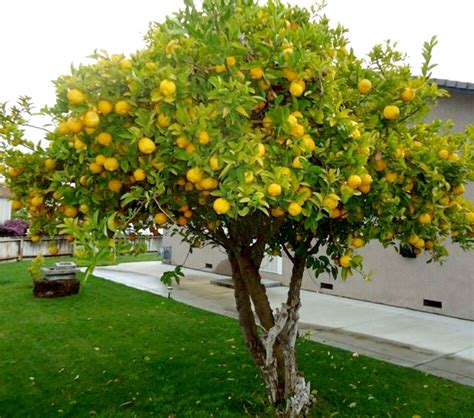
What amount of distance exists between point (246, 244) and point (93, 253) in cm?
181

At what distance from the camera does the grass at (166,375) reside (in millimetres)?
4438

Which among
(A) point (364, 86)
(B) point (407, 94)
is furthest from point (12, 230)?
(B) point (407, 94)

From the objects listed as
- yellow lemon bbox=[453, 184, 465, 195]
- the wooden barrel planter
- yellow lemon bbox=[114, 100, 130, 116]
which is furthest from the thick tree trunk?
the wooden barrel planter

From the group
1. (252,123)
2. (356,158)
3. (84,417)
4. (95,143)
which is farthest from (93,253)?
(84,417)

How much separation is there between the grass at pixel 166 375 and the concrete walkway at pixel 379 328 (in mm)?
489

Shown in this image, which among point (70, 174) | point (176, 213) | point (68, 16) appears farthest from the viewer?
point (68, 16)

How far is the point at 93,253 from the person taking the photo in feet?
6.48

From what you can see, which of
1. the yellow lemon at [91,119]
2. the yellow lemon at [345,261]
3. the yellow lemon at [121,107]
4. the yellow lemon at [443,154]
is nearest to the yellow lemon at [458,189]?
the yellow lemon at [443,154]

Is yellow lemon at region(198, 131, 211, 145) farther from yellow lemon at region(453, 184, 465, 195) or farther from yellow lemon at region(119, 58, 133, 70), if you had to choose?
yellow lemon at region(453, 184, 465, 195)

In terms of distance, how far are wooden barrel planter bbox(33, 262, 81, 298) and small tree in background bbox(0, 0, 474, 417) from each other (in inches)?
300

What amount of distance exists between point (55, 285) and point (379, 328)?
→ 694 cm

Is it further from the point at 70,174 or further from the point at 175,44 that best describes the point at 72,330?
the point at 175,44

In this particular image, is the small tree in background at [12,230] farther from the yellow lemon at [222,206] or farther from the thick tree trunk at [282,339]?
the yellow lemon at [222,206]

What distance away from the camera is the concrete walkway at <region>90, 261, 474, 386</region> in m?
6.00
